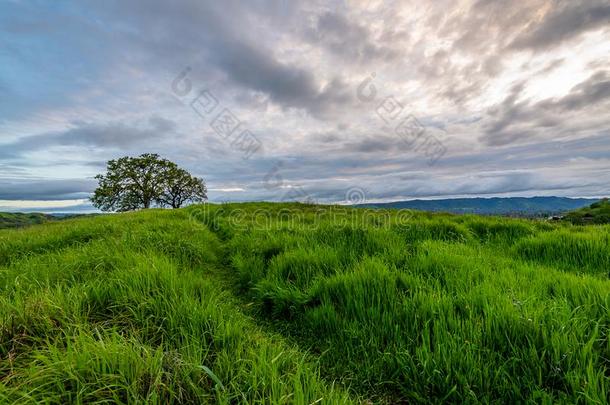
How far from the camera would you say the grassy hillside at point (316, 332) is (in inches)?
75.9

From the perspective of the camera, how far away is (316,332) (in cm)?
331

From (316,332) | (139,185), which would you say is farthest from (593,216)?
(139,185)

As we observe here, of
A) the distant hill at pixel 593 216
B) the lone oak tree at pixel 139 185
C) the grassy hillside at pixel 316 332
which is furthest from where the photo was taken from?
the lone oak tree at pixel 139 185

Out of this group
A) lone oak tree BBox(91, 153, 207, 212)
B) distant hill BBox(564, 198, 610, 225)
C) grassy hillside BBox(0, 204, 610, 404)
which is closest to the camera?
grassy hillside BBox(0, 204, 610, 404)

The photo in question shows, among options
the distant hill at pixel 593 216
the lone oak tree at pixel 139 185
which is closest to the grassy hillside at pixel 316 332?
the distant hill at pixel 593 216

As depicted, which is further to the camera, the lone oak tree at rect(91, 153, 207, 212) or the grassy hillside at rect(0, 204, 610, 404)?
the lone oak tree at rect(91, 153, 207, 212)

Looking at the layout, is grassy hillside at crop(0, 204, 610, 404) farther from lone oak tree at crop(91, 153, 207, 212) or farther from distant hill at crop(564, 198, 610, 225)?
lone oak tree at crop(91, 153, 207, 212)

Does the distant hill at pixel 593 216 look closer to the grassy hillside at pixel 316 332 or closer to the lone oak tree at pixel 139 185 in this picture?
the grassy hillside at pixel 316 332

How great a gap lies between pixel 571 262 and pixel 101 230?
39.1ft

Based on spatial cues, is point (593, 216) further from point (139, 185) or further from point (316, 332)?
point (139, 185)

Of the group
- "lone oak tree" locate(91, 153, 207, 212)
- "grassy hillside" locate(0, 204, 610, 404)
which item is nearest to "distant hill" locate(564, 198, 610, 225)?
"grassy hillside" locate(0, 204, 610, 404)

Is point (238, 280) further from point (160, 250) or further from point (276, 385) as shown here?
point (276, 385)

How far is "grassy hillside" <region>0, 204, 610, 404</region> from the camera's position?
6.32ft

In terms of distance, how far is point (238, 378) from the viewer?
2059 millimetres
